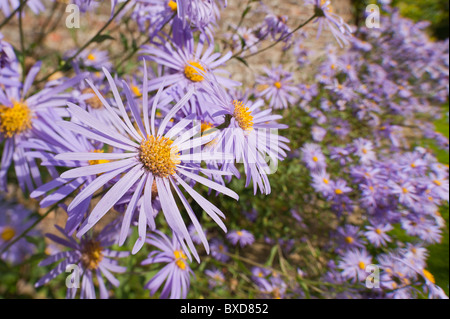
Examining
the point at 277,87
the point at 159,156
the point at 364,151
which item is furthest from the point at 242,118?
the point at 364,151

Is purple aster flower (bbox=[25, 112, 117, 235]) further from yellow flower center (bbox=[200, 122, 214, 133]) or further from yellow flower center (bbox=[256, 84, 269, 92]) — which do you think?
yellow flower center (bbox=[256, 84, 269, 92])

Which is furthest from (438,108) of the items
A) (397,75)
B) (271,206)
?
(271,206)

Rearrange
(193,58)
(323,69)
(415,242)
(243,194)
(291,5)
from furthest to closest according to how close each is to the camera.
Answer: (291,5)
(323,69)
(243,194)
(415,242)
(193,58)

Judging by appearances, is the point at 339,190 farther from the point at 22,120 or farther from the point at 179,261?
the point at 22,120

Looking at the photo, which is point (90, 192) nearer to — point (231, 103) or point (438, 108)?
point (231, 103)

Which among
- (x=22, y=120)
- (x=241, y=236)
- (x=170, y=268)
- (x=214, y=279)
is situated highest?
(x=22, y=120)

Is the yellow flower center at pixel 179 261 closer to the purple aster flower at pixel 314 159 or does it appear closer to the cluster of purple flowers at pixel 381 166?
the cluster of purple flowers at pixel 381 166

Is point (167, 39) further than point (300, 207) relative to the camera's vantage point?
No

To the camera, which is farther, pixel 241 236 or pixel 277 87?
pixel 241 236
